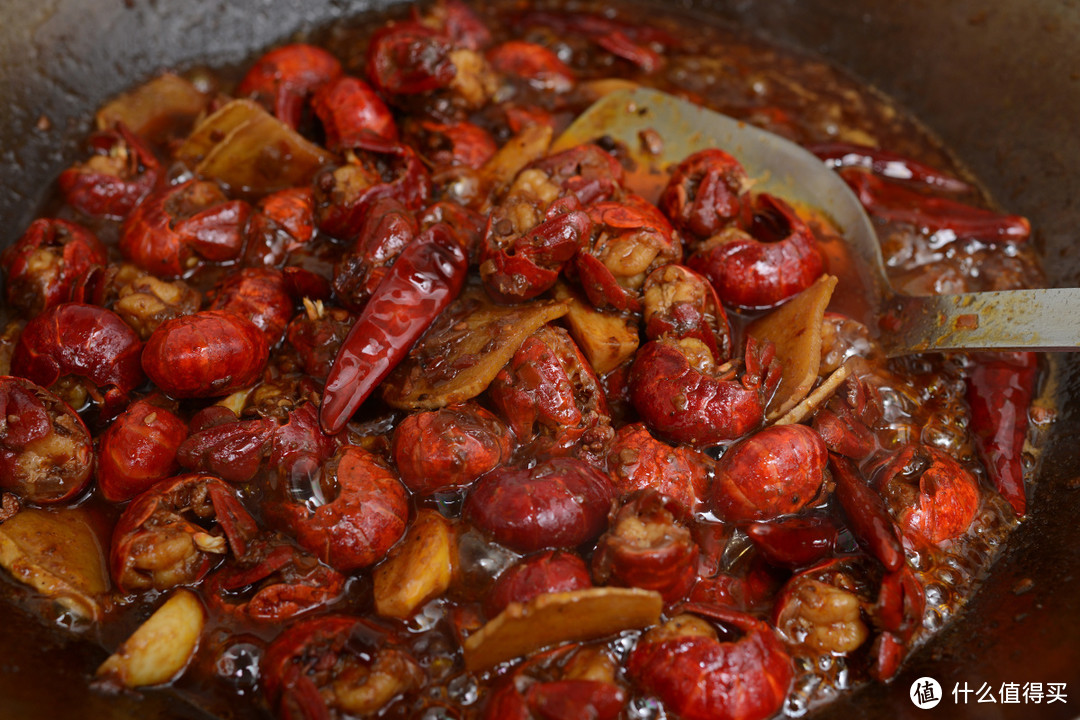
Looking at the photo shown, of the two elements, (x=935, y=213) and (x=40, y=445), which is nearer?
(x=40, y=445)

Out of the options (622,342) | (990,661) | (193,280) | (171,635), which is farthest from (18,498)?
(990,661)

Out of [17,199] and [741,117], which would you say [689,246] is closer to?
[741,117]

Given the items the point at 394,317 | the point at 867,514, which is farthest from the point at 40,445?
the point at 867,514

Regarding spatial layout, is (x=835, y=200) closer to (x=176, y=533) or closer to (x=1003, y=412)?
(x=1003, y=412)

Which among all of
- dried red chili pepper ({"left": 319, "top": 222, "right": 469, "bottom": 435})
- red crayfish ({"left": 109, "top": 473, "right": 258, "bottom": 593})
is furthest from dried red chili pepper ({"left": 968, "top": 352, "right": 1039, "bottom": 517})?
red crayfish ({"left": 109, "top": 473, "right": 258, "bottom": 593})

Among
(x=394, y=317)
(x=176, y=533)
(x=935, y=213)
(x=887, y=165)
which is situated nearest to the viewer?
(x=176, y=533)

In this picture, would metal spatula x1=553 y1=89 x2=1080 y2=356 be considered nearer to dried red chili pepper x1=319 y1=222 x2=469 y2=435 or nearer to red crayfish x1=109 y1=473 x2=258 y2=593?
dried red chili pepper x1=319 y1=222 x2=469 y2=435
